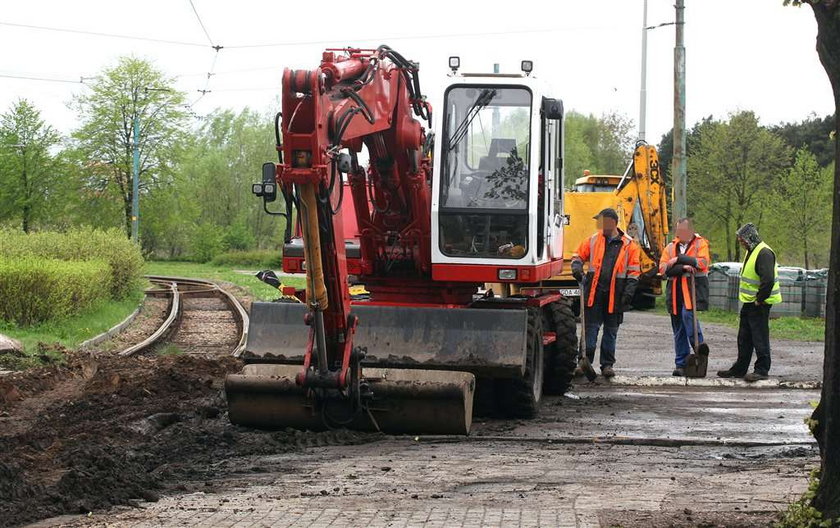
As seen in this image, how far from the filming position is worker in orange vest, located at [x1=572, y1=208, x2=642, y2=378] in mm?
14102

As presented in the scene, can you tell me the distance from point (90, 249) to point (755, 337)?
67.4 ft

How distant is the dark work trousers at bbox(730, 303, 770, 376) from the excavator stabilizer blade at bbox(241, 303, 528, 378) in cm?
516

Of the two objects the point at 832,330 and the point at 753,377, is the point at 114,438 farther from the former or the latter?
the point at 753,377

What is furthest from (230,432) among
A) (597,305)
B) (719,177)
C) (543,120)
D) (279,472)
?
(719,177)

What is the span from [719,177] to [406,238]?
3258cm

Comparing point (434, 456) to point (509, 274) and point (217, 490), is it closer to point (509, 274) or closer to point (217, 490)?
point (217, 490)

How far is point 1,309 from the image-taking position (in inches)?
794

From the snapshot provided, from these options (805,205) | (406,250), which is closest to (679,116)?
(805,205)

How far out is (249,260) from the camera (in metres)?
68.9

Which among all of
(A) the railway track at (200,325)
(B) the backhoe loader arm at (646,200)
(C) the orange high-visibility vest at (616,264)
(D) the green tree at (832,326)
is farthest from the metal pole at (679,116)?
(D) the green tree at (832,326)

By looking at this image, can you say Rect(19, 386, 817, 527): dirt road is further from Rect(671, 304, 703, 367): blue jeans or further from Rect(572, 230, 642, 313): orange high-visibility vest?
Rect(671, 304, 703, 367): blue jeans

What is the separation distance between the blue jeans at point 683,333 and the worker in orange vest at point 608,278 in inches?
30.8

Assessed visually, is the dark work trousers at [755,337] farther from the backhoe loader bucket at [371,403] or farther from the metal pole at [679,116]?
the metal pole at [679,116]

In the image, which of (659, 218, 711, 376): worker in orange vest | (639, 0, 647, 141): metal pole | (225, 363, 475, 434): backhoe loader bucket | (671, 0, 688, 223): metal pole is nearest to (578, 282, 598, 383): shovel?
(659, 218, 711, 376): worker in orange vest
